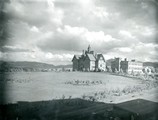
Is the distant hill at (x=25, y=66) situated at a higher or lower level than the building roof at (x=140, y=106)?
higher

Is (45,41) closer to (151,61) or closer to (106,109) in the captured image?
(106,109)

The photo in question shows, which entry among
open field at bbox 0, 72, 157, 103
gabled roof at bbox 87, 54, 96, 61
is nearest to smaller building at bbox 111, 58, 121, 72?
open field at bbox 0, 72, 157, 103

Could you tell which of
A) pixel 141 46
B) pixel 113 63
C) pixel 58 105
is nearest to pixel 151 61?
pixel 141 46

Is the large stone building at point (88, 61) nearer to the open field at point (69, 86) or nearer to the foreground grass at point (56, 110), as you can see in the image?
the open field at point (69, 86)

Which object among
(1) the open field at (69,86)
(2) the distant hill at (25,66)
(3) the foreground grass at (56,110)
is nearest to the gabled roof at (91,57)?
(1) the open field at (69,86)

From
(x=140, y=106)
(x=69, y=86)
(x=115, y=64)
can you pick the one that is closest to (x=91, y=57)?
(x=115, y=64)

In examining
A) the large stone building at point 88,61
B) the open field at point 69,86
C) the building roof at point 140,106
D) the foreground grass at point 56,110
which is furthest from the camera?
the building roof at point 140,106

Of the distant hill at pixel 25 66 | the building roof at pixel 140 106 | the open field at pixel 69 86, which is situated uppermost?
the distant hill at pixel 25 66

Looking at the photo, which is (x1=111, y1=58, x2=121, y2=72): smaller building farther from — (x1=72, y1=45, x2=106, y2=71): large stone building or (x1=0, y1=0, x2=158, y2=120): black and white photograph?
(x1=72, y1=45, x2=106, y2=71): large stone building
